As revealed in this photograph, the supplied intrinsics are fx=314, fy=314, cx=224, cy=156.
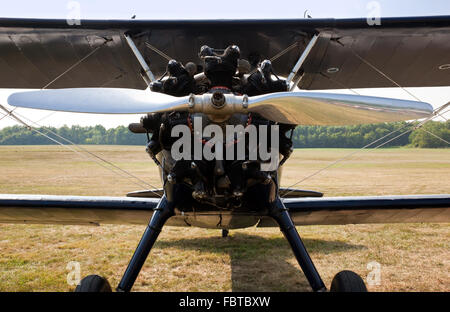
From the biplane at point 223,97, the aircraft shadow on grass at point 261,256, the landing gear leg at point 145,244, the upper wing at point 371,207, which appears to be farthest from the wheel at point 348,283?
the landing gear leg at point 145,244

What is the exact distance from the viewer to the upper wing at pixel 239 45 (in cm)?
371

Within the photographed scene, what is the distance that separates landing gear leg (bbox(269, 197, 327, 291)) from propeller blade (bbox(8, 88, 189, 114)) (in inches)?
53.9

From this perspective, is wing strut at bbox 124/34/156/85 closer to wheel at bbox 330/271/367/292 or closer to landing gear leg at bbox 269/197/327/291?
landing gear leg at bbox 269/197/327/291

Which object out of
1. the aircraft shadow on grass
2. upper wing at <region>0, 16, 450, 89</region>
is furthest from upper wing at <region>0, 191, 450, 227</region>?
upper wing at <region>0, 16, 450, 89</region>

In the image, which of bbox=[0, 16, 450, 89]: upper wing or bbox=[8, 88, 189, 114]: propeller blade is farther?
bbox=[0, 16, 450, 89]: upper wing

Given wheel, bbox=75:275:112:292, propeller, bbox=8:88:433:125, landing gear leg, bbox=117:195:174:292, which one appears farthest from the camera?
landing gear leg, bbox=117:195:174:292

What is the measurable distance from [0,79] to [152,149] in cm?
420

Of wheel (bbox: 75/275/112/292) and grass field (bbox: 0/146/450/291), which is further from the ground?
wheel (bbox: 75/275/112/292)

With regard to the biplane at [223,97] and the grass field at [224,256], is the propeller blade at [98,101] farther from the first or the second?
the grass field at [224,256]

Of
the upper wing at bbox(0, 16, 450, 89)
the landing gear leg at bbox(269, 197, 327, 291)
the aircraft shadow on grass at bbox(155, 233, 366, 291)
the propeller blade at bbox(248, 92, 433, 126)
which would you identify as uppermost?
the upper wing at bbox(0, 16, 450, 89)

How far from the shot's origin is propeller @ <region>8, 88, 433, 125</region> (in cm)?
204

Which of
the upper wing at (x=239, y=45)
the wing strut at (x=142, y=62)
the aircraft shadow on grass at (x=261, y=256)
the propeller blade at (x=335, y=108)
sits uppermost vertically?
the upper wing at (x=239, y=45)

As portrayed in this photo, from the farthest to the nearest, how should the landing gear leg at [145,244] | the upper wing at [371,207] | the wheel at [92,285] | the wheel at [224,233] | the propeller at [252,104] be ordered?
the wheel at [224,233]
the upper wing at [371,207]
the landing gear leg at [145,244]
the wheel at [92,285]
the propeller at [252,104]

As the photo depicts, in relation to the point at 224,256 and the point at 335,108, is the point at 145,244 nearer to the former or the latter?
the point at 335,108
